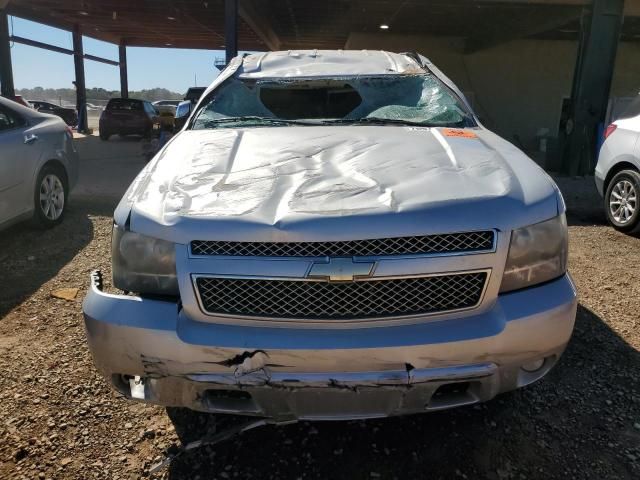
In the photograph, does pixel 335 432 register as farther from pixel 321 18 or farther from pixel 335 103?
pixel 321 18

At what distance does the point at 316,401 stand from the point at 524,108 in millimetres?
17897

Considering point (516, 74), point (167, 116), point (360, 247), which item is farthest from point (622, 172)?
point (167, 116)

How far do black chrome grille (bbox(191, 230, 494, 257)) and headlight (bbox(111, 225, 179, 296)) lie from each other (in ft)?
0.47

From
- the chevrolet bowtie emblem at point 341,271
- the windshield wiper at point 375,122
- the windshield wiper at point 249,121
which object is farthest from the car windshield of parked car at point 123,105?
the chevrolet bowtie emblem at point 341,271

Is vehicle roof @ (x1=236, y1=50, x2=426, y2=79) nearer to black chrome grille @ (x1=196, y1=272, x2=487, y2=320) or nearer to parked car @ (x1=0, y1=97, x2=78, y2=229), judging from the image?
black chrome grille @ (x1=196, y1=272, x2=487, y2=320)

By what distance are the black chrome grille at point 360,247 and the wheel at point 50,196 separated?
4218 mm

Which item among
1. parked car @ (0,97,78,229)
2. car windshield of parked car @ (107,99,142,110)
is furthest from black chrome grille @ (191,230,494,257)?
car windshield of parked car @ (107,99,142,110)

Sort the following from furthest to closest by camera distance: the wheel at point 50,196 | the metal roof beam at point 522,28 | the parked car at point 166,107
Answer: the parked car at point 166,107 → the metal roof beam at point 522,28 → the wheel at point 50,196

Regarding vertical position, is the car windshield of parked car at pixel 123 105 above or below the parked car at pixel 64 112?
above

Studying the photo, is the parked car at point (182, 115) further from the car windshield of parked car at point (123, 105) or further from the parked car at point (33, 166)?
the car windshield of parked car at point (123, 105)

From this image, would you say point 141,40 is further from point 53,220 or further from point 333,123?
point 333,123

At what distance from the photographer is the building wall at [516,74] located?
680 inches

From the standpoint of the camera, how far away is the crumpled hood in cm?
191

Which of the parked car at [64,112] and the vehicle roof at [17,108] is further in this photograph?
the parked car at [64,112]
